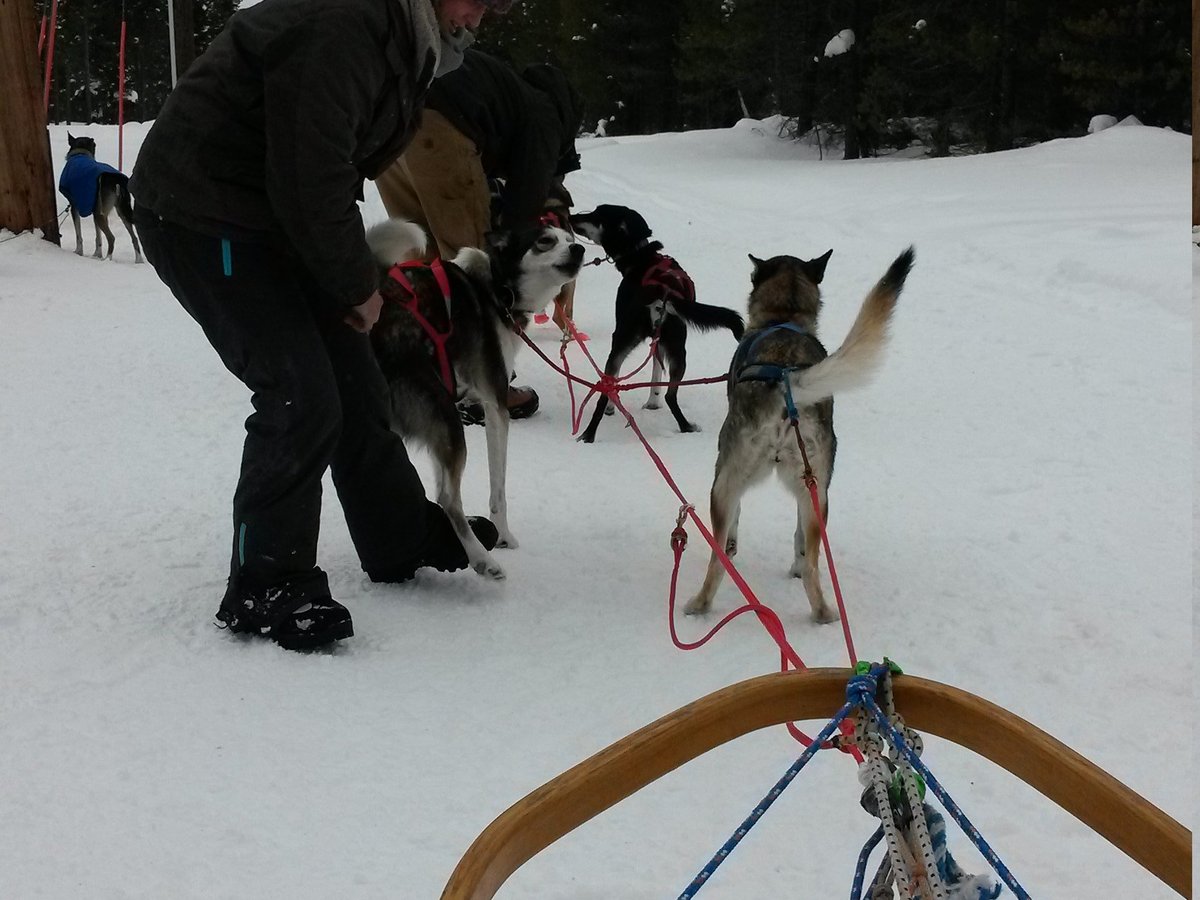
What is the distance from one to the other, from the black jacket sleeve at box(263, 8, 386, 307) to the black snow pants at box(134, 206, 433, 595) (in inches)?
7.1

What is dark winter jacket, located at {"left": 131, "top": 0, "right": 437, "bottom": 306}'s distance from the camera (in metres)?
2.26

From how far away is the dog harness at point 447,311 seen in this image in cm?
325

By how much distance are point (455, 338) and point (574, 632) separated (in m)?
1.11

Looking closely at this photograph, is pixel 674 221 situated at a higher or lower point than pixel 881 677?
higher

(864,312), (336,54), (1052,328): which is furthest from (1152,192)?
(336,54)

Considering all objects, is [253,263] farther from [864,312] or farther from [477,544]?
[864,312]

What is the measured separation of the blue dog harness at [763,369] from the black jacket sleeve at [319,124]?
1187mm

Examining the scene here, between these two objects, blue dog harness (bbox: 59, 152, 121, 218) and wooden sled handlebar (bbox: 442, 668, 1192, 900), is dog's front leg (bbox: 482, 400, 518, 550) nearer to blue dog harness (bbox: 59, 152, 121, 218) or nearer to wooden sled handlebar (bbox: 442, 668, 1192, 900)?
wooden sled handlebar (bbox: 442, 668, 1192, 900)

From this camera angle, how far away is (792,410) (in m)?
2.79

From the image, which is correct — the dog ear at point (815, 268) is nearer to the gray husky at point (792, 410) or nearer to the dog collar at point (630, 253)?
the gray husky at point (792, 410)

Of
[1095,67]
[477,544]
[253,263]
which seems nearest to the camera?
[253,263]

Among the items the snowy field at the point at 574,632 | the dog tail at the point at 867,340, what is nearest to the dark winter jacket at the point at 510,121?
the snowy field at the point at 574,632

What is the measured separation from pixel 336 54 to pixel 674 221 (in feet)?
32.4

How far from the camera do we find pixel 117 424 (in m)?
4.67
